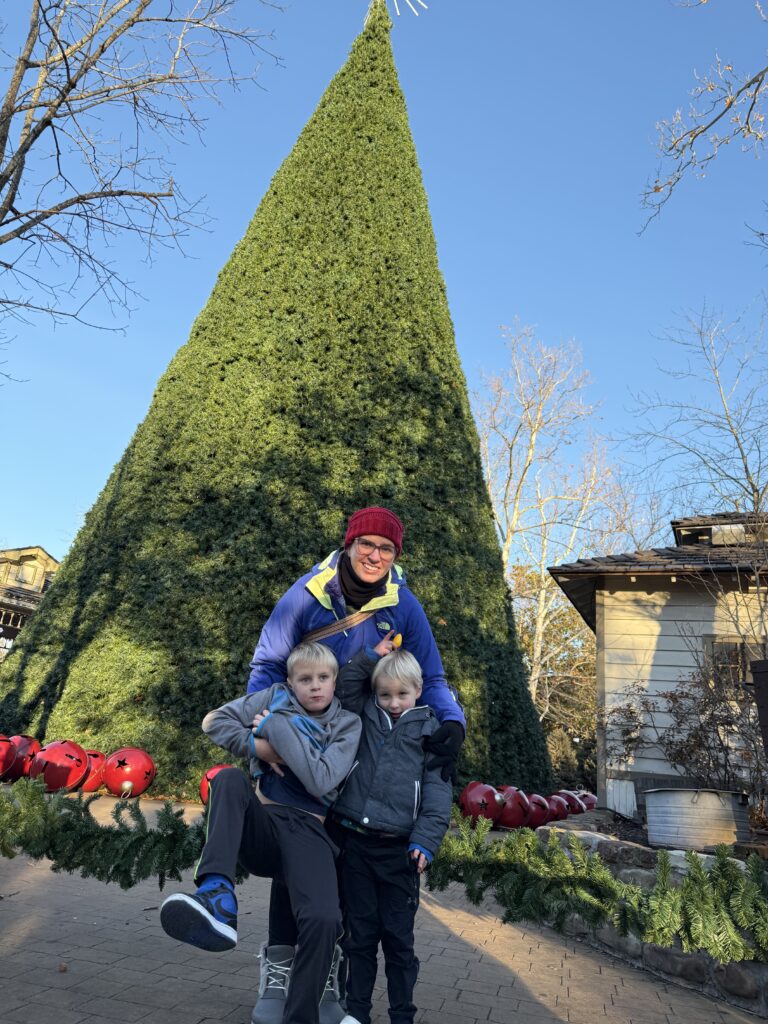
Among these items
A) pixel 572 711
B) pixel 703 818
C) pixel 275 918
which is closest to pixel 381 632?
pixel 275 918

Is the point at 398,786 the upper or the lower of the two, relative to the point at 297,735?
lower

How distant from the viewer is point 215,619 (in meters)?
7.24

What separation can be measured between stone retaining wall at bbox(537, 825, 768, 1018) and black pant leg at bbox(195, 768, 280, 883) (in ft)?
6.23

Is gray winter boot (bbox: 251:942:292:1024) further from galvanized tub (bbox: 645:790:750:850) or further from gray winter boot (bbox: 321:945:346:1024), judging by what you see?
galvanized tub (bbox: 645:790:750:850)

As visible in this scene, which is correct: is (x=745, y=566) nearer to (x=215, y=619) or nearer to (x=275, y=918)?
(x=215, y=619)

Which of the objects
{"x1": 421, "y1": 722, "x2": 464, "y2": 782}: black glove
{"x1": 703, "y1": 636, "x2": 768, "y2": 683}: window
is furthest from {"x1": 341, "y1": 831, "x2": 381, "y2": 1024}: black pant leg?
{"x1": 703, "y1": 636, "x2": 768, "y2": 683}: window

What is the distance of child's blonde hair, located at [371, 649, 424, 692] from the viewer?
94.8 inches

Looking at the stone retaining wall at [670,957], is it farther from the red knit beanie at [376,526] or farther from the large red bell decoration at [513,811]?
the red knit beanie at [376,526]

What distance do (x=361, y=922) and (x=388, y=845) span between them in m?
0.27

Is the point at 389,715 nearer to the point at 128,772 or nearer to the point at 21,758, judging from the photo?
the point at 128,772

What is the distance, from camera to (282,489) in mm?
7852

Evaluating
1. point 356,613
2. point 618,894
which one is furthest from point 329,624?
point 618,894

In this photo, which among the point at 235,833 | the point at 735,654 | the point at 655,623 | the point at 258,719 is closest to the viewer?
the point at 235,833

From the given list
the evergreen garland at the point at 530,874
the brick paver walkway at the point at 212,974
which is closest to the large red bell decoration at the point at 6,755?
the brick paver walkway at the point at 212,974
